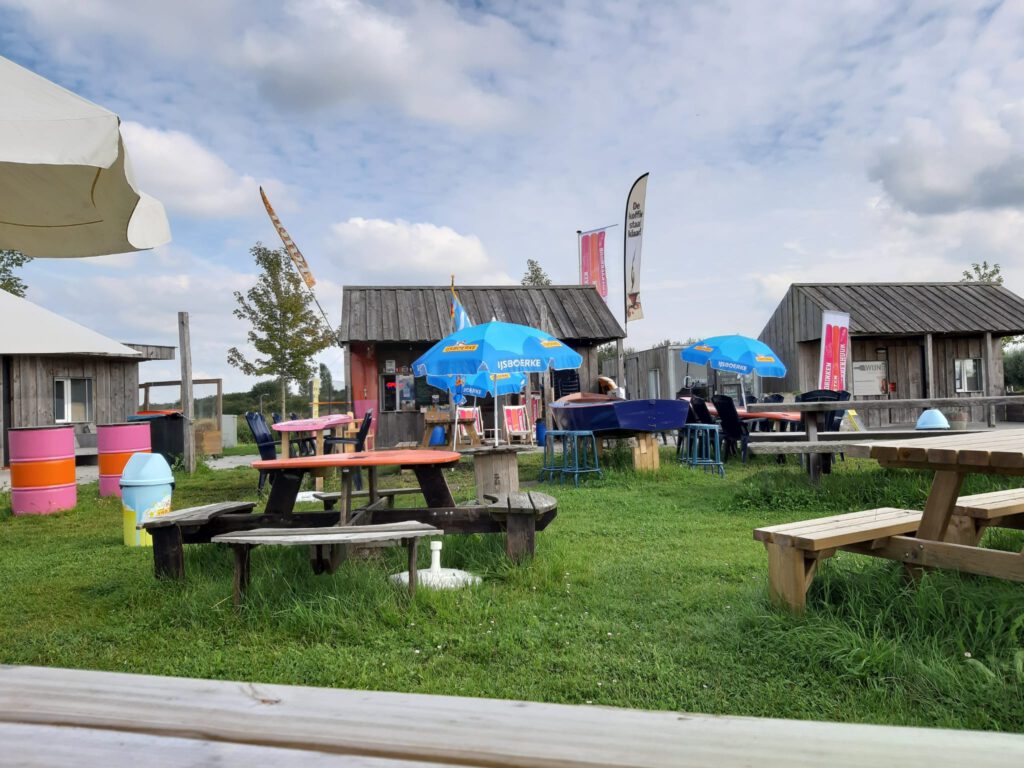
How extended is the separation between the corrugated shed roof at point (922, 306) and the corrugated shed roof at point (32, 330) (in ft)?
55.1

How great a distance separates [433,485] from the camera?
459 centimetres

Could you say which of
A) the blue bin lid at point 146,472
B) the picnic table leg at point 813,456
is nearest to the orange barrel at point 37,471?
the blue bin lid at point 146,472

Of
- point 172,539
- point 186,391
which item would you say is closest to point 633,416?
point 172,539

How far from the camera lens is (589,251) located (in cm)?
2041

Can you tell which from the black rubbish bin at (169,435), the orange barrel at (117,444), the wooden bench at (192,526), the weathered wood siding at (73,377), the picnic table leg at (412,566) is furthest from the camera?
the weathered wood siding at (73,377)

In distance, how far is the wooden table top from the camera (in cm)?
273

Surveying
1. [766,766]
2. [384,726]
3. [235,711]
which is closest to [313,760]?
[384,726]

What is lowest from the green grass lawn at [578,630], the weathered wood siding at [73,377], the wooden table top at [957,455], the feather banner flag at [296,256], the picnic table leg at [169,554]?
the green grass lawn at [578,630]

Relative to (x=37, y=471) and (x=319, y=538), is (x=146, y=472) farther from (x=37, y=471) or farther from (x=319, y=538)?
(x=37, y=471)

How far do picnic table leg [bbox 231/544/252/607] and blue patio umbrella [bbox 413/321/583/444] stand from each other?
5.01m

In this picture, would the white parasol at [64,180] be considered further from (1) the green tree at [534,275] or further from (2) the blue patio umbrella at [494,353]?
(1) the green tree at [534,275]

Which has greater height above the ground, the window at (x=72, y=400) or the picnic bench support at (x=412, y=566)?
the window at (x=72, y=400)

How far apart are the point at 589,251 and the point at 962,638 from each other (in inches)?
723

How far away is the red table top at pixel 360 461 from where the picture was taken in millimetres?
3964
